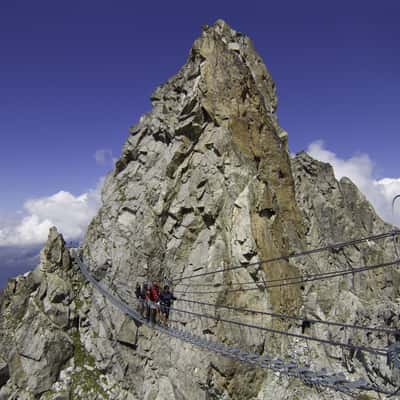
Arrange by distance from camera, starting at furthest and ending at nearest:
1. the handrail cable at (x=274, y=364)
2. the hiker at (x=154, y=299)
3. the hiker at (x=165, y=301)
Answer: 1. the hiker at (x=165, y=301)
2. the hiker at (x=154, y=299)
3. the handrail cable at (x=274, y=364)

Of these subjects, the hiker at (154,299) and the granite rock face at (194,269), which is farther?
the granite rock face at (194,269)

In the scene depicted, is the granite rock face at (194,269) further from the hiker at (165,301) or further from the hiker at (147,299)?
the hiker at (147,299)

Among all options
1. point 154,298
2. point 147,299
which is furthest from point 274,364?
point 147,299

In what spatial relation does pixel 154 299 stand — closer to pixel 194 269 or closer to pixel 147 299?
pixel 147 299

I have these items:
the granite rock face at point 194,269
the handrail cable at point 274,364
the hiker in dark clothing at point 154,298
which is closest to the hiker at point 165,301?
the hiker in dark clothing at point 154,298

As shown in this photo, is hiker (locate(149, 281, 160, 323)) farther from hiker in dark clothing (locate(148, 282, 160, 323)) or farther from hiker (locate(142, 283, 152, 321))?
hiker (locate(142, 283, 152, 321))

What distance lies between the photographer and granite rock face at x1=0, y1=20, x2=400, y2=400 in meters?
22.8

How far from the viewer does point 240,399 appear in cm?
2119

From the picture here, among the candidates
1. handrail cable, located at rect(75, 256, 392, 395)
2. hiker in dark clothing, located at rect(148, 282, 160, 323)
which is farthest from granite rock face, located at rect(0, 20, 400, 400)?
hiker in dark clothing, located at rect(148, 282, 160, 323)

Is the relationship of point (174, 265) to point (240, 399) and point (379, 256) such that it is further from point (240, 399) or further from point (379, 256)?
point (379, 256)

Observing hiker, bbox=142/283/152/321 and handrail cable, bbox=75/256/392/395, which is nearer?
handrail cable, bbox=75/256/392/395

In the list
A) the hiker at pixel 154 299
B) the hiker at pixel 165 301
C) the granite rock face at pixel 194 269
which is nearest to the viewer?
the hiker at pixel 154 299

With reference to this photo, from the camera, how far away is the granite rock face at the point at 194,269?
2283 centimetres

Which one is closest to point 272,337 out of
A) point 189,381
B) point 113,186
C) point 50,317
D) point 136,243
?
point 189,381
